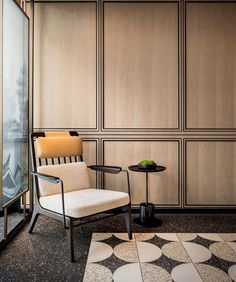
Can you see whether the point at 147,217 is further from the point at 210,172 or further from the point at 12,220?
the point at 12,220

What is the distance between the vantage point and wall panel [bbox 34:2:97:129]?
231 cm

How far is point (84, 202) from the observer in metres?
1.60

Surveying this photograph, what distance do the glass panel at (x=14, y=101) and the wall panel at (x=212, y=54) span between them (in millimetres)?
1423

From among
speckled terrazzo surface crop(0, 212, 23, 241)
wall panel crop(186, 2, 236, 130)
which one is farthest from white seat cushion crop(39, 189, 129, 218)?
wall panel crop(186, 2, 236, 130)

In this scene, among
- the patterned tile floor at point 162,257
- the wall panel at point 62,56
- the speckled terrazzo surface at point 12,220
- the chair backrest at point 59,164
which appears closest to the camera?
the patterned tile floor at point 162,257

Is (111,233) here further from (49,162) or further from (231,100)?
(231,100)

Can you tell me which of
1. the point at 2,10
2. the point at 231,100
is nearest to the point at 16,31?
the point at 2,10

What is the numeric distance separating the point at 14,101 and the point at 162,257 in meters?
1.49

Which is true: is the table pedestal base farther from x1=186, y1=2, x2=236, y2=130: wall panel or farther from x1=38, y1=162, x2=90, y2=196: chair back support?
x1=186, y1=2, x2=236, y2=130: wall panel

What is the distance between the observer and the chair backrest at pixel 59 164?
1.84 meters

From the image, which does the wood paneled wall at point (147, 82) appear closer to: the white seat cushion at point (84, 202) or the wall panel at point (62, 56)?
the wall panel at point (62, 56)

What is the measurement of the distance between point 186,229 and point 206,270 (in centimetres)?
59

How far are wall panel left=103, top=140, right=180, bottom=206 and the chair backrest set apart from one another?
1.24 ft

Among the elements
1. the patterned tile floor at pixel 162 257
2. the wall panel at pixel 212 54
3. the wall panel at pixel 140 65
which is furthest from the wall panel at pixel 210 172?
the patterned tile floor at pixel 162 257
